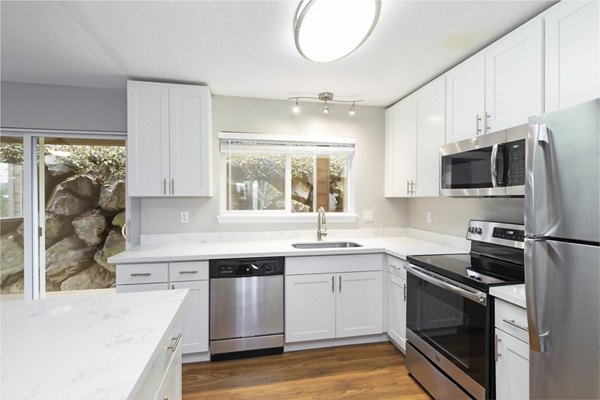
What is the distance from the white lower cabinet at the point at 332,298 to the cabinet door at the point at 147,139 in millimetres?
1410

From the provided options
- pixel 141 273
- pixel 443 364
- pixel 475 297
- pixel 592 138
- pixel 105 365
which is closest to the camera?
pixel 105 365

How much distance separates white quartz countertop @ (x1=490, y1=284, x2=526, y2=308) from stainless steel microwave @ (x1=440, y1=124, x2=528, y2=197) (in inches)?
19.4

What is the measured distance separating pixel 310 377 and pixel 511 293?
4.96 ft

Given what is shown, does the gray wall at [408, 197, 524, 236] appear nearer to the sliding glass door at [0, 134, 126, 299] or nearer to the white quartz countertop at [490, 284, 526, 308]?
the white quartz countertop at [490, 284, 526, 308]

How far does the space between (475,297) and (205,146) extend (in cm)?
236

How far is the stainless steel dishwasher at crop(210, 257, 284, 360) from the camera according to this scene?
2369 mm

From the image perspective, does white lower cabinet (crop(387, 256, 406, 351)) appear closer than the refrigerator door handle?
No

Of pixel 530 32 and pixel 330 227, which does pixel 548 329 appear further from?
pixel 330 227

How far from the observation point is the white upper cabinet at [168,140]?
2543mm

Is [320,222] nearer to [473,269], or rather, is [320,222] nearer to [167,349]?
[473,269]

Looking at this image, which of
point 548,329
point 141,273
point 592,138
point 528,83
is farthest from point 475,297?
point 141,273

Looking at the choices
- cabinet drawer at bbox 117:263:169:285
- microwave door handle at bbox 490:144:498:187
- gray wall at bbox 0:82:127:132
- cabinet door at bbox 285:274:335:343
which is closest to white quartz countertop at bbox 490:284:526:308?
microwave door handle at bbox 490:144:498:187

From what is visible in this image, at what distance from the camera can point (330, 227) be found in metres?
3.23

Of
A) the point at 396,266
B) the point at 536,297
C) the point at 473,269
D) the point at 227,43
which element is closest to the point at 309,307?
the point at 396,266
